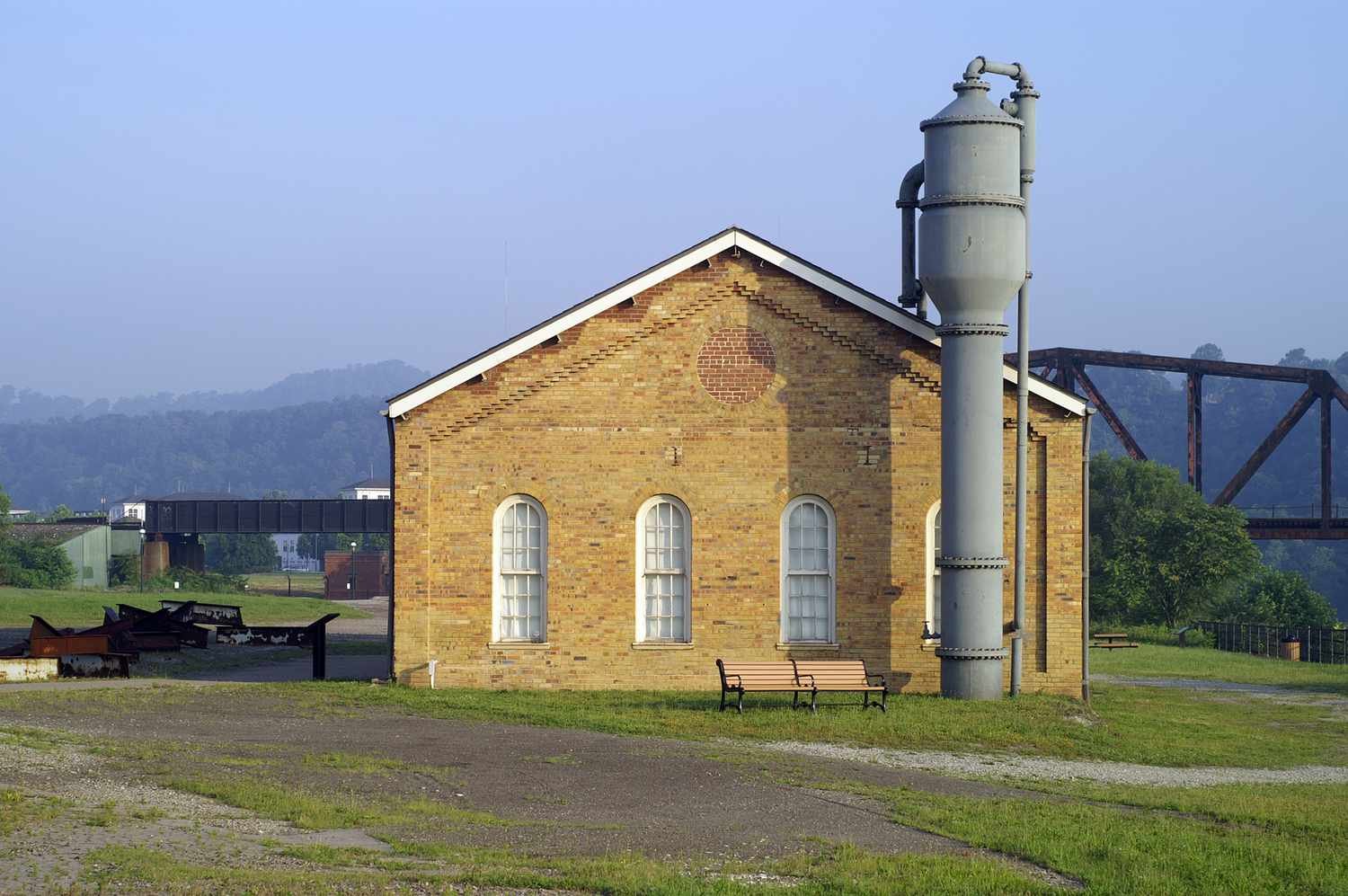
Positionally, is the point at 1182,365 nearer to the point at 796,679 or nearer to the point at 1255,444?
the point at 796,679

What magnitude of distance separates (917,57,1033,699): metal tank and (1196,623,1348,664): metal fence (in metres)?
22.1

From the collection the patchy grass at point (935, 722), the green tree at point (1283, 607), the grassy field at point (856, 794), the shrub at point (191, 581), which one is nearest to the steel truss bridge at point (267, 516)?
the shrub at point (191, 581)

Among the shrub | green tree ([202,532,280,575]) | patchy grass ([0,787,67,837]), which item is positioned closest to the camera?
patchy grass ([0,787,67,837])

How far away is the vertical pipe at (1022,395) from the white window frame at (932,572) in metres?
1.19

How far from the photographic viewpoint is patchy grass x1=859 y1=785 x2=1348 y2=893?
1216 cm

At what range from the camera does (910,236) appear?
2652cm

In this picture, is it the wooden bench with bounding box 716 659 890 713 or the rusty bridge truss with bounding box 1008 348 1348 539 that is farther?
the rusty bridge truss with bounding box 1008 348 1348 539

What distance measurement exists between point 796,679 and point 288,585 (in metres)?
73.4

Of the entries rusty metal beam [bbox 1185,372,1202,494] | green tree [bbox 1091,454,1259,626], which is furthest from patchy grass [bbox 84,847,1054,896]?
rusty metal beam [bbox 1185,372,1202,494]

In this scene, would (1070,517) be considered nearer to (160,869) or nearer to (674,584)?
(674,584)

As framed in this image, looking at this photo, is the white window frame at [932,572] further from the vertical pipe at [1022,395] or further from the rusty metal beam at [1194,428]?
the rusty metal beam at [1194,428]

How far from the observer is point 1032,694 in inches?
973

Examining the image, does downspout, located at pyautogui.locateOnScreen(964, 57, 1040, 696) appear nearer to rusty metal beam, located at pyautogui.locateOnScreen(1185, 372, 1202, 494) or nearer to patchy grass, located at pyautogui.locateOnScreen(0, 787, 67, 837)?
patchy grass, located at pyautogui.locateOnScreen(0, 787, 67, 837)

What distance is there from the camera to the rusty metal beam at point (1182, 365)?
7012 centimetres
